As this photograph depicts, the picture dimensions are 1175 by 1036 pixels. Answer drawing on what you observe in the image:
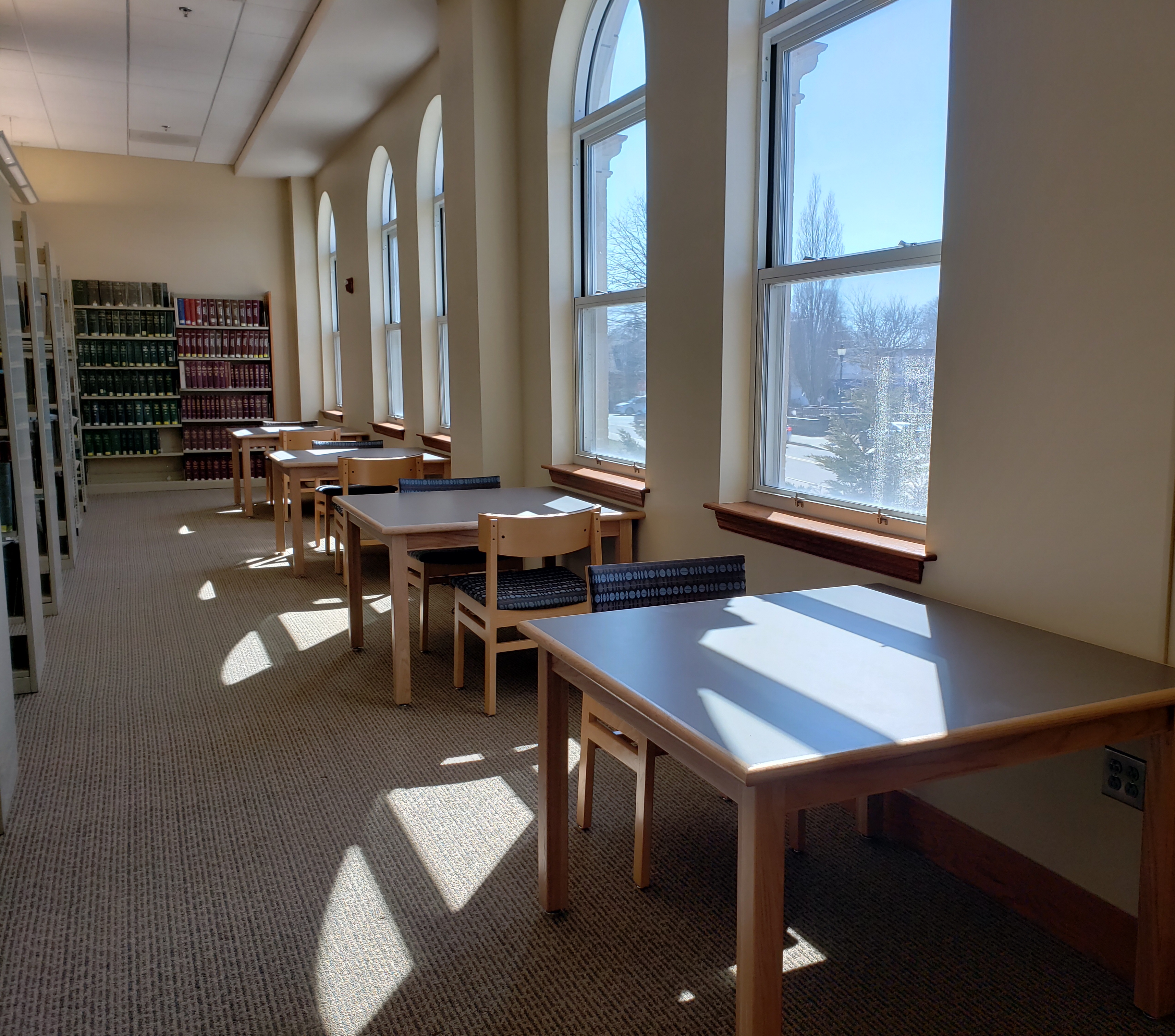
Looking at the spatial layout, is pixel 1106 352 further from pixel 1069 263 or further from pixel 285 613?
pixel 285 613

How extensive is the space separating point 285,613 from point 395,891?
2.83m

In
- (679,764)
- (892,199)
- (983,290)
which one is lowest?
(679,764)

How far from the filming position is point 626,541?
151 inches

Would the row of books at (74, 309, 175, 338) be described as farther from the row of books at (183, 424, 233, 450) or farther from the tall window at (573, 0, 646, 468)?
the tall window at (573, 0, 646, 468)

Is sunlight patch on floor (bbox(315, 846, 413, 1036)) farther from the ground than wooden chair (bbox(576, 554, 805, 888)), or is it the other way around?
wooden chair (bbox(576, 554, 805, 888))

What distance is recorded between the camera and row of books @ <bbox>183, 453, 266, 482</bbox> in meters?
9.84

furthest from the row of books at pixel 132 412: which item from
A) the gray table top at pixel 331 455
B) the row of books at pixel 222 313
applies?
the gray table top at pixel 331 455

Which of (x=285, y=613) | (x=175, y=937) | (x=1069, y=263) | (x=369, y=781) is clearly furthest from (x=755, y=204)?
(x=285, y=613)

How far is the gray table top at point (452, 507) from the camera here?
3.39 m

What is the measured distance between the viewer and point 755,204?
3.22 metres

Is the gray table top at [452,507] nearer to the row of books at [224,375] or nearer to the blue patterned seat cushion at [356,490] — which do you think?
the blue patterned seat cushion at [356,490]

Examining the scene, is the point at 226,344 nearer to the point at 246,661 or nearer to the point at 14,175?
the point at 14,175

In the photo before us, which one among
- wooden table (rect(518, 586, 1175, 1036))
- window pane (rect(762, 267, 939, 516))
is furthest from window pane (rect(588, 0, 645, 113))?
wooden table (rect(518, 586, 1175, 1036))

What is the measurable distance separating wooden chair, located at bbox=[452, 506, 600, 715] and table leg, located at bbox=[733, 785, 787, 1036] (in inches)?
70.5
